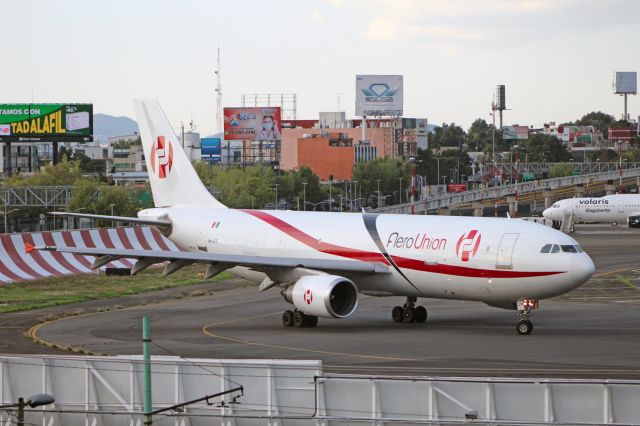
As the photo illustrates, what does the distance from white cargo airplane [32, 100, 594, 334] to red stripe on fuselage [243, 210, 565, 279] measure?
1.4 inches

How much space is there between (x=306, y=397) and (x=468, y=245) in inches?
768

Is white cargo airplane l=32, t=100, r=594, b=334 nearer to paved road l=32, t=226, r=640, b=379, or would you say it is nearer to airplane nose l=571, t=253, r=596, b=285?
airplane nose l=571, t=253, r=596, b=285

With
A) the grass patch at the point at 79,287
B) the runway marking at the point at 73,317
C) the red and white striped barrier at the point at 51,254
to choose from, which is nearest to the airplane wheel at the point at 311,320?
the runway marking at the point at 73,317

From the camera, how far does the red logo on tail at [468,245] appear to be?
4272 centimetres

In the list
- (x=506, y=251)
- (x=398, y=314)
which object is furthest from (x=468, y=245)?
(x=398, y=314)

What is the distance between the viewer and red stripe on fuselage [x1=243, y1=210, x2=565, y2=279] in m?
41.8

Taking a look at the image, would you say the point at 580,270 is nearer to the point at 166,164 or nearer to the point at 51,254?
the point at 166,164

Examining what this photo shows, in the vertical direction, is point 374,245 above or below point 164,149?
below

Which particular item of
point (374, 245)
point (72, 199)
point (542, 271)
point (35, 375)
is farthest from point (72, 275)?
point (72, 199)

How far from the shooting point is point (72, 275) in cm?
6625

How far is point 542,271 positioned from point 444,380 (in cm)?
1845

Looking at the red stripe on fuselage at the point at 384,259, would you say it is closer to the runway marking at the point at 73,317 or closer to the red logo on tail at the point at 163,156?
the red logo on tail at the point at 163,156

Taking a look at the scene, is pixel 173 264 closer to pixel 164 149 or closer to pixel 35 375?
pixel 164 149

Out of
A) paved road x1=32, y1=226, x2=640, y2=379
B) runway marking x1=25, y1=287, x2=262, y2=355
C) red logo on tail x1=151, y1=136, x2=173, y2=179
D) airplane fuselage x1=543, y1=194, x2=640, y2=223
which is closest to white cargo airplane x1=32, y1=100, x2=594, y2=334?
paved road x1=32, y1=226, x2=640, y2=379
